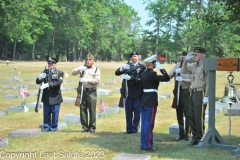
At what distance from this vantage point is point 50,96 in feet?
28.3

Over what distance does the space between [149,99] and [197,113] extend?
1089 millimetres

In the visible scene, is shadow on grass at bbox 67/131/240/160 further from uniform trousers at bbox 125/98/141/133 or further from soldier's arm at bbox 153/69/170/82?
soldier's arm at bbox 153/69/170/82

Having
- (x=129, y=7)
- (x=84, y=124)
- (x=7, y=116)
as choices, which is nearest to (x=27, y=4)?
(x=7, y=116)

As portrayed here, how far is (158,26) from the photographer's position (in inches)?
2623

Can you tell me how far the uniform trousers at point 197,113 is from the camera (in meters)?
6.90

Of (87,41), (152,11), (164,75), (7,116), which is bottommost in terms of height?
(7,116)

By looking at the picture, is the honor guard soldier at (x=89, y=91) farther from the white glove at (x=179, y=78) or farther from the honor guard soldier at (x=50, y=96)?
the white glove at (x=179, y=78)

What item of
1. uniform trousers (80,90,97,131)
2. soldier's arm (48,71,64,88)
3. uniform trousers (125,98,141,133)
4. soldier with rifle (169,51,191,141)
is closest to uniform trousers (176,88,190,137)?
soldier with rifle (169,51,191,141)

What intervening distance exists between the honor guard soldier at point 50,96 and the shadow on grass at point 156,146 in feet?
3.60

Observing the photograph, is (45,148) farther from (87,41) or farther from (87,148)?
(87,41)

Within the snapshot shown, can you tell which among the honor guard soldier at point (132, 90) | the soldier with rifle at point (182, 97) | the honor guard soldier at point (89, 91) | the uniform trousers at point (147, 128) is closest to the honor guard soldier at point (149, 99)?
the uniform trousers at point (147, 128)

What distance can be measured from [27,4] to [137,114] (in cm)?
3246

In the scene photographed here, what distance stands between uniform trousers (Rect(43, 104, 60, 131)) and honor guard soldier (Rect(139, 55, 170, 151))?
9.59ft

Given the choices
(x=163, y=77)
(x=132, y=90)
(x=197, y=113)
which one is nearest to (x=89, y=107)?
(x=132, y=90)
